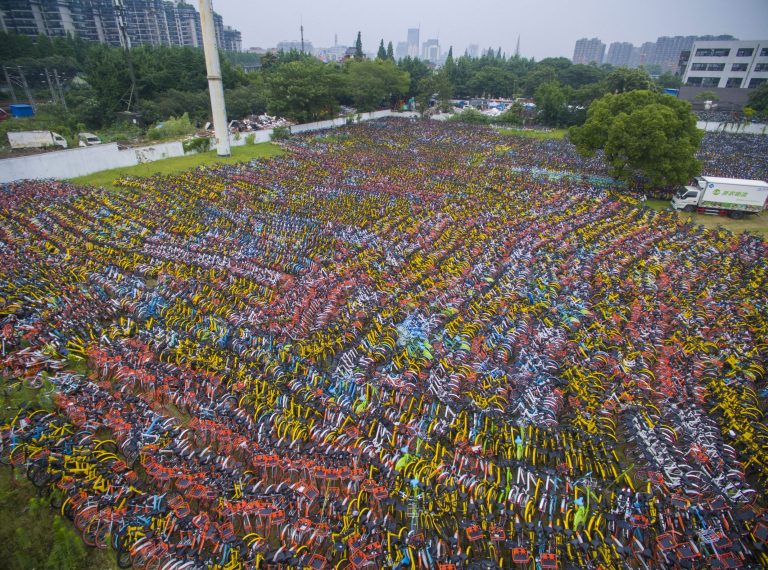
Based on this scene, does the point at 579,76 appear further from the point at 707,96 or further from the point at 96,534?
the point at 96,534

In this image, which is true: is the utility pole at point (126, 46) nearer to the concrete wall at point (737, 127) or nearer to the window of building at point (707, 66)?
the concrete wall at point (737, 127)

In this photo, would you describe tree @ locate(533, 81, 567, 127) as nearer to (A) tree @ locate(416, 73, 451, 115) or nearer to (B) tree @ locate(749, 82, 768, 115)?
(A) tree @ locate(416, 73, 451, 115)

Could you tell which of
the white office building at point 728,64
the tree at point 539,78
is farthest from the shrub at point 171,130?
the white office building at point 728,64

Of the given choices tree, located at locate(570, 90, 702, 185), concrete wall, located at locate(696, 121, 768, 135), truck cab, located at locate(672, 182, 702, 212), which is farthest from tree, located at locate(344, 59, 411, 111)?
concrete wall, located at locate(696, 121, 768, 135)

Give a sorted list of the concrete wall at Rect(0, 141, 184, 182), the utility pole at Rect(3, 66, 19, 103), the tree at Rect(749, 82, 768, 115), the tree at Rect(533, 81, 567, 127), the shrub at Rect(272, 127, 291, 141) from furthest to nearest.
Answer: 1. the utility pole at Rect(3, 66, 19, 103)
2. the tree at Rect(533, 81, 567, 127)
3. the tree at Rect(749, 82, 768, 115)
4. the shrub at Rect(272, 127, 291, 141)
5. the concrete wall at Rect(0, 141, 184, 182)

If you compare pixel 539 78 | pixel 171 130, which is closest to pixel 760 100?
pixel 539 78
